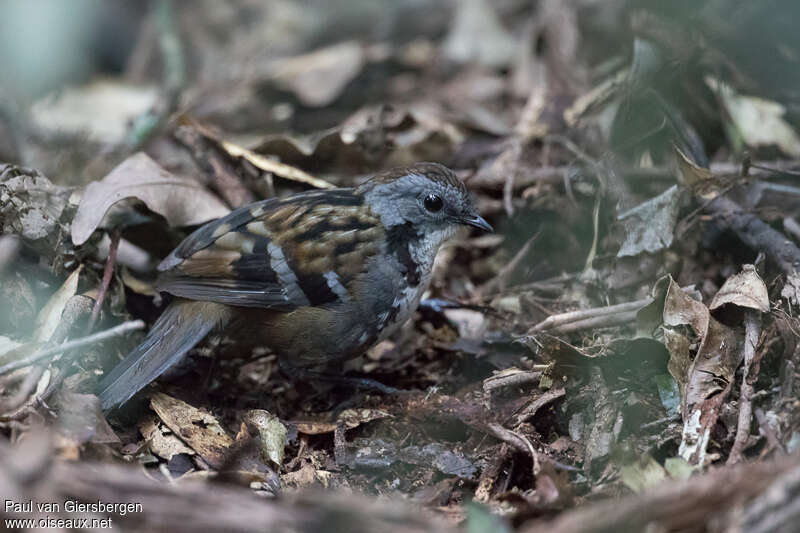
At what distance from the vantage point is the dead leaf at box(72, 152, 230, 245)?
445 centimetres

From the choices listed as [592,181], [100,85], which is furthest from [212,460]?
[100,85]

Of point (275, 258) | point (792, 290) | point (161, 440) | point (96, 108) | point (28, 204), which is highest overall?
point (28, 204)

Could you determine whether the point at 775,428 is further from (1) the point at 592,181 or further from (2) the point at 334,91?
(2) the point at 334,91

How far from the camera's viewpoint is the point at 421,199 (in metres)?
4.65

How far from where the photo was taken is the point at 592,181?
525 centimetres

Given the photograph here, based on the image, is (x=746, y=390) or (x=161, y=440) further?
(x=161, y=440)

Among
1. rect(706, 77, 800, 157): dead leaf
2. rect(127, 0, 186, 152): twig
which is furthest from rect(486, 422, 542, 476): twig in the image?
rect(127, 0, 186, 152): twig

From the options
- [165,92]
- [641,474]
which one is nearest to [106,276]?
[165,92]

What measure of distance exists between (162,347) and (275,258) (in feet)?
2.34

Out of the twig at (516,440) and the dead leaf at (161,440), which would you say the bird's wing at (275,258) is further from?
the twig at (516,440)

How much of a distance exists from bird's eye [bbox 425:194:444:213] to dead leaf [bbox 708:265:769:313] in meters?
1.52

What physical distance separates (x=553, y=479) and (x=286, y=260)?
6.01 ft

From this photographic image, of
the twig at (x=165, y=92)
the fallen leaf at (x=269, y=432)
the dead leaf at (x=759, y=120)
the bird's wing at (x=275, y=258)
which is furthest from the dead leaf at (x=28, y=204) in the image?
the dead leaf at (x=759, y=120)

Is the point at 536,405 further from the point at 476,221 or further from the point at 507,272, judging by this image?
the point at 507,272
